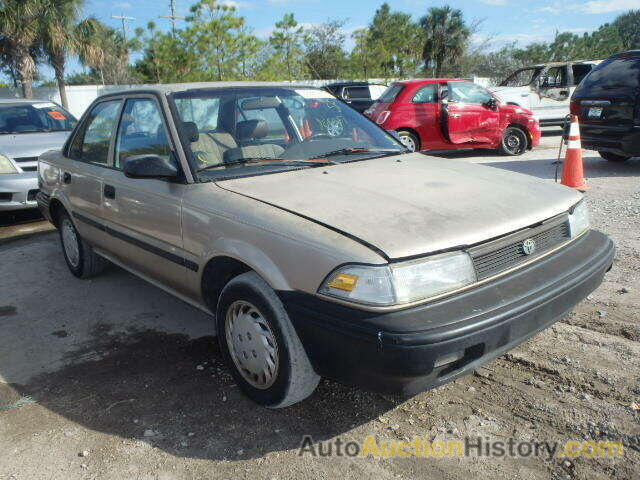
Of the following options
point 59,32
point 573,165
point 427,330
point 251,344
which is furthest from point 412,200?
point 59,32

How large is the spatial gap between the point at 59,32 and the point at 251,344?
23.6 meters

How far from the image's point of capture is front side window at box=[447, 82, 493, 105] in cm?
1026

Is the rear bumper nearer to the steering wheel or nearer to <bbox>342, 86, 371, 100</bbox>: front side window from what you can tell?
the steering wheel

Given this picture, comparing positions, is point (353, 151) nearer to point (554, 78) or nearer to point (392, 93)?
point (392, 93)

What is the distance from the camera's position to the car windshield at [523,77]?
538 inches

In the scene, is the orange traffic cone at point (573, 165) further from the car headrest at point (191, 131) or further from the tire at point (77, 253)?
the tire at point (77, 253)

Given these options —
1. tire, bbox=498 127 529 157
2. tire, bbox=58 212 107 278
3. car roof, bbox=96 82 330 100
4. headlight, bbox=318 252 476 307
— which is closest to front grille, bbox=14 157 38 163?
tire, bbox=58 212 107 278

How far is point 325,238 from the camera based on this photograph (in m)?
2.33

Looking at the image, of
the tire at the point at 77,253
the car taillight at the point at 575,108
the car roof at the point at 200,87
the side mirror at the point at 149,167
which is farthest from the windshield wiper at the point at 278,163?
the car taillight at the point at 575,108

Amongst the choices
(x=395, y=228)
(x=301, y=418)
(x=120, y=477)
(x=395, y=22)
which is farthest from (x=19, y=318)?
(x=395, y=22)

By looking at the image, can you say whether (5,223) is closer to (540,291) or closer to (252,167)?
(252,167)

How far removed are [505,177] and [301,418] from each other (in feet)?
5.86

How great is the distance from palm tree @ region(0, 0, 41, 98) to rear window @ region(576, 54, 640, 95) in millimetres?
20158

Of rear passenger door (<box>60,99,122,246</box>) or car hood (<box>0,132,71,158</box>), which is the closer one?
rear passenger door (<box>60,99,122,246</box>)
